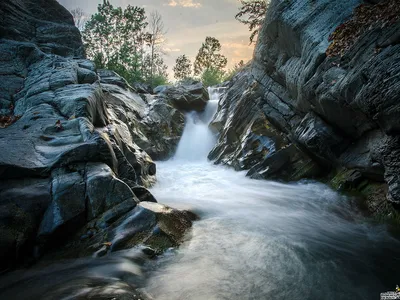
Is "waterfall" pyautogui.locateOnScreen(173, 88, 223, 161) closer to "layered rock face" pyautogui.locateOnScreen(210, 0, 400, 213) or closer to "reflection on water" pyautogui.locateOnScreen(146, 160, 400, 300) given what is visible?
"layered rock face" pyautogui.locateOnScreen(210, 0, 400, 213)

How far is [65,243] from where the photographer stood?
14.1 feet

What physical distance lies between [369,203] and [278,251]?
385 centimetres

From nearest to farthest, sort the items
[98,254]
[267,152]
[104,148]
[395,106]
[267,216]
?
[98,254] < [395,106] < [104,148] < [267,216] < [267,152]

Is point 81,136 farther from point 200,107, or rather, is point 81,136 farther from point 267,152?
point 200,107

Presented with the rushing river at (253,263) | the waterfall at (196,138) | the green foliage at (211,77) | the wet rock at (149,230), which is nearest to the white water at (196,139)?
the waterfall at (196,138)

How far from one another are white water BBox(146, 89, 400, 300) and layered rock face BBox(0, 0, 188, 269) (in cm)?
126

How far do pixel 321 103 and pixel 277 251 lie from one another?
16.2 feet

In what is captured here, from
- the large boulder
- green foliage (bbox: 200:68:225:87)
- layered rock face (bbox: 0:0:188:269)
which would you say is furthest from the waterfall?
green foliage (bbox: 200:68:225:87)

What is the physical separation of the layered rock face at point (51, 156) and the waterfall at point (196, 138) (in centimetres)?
602

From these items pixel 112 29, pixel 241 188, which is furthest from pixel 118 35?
pixel 241 188

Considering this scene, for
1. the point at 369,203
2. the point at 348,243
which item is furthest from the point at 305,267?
the point at 369,203

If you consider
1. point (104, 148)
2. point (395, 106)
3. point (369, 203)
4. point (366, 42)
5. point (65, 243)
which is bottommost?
point (65, 243)

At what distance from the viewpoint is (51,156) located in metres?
5.31

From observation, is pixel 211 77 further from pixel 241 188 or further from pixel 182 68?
pixel 241 188
